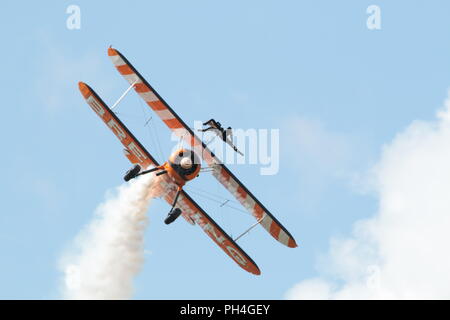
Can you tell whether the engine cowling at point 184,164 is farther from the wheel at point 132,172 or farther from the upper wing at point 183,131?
the wheel at point 132,172

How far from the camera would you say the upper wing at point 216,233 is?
48062 millimetres

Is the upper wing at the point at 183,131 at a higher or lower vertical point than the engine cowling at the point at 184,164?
higher

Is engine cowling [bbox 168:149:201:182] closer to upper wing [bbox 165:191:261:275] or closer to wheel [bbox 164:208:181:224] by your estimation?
wheel [bbox 164:208:181:224]

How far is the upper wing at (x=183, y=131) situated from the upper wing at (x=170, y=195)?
5.58 ft

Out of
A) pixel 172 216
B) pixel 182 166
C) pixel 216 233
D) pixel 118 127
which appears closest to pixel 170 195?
pixel 172 216

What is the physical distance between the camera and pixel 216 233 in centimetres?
4847

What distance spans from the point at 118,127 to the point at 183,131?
2.78m

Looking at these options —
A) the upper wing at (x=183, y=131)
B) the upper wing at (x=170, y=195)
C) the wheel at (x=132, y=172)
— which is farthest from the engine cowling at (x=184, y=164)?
the wheel at (x=132, y=172)

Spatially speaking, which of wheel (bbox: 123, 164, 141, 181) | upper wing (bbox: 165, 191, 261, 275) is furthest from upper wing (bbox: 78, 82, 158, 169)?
upper wing (bbox: 165, 191, 261, 275)

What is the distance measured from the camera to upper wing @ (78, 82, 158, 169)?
46.2 m

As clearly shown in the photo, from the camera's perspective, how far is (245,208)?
49500mm
